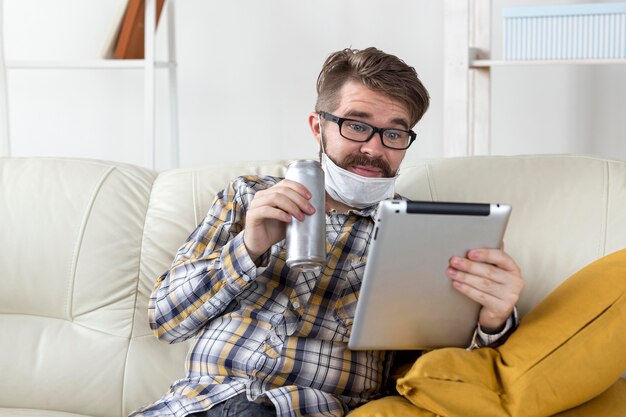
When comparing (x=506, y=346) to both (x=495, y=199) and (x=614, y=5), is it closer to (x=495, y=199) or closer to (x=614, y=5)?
(x=495, y=199)

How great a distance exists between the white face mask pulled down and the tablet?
1.03 ft

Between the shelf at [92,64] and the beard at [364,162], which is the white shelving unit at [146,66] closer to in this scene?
the shelf at [92,64]

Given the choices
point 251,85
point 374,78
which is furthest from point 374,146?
point 251,85

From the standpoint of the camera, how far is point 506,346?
148cm

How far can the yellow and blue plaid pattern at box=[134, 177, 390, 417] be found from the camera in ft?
5.14

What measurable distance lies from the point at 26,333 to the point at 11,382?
11cm

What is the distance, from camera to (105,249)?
1984 mm

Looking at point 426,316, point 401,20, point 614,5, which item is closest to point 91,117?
point 401,20

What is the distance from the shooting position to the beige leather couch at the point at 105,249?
1849mm

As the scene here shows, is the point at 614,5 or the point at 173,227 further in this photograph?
the point at 614,5

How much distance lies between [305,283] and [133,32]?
64.2 inches

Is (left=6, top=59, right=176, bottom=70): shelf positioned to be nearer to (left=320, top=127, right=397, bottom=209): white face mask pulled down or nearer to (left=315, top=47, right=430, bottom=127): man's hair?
(left=315, top=47, right=430, bottom=127): man's hair

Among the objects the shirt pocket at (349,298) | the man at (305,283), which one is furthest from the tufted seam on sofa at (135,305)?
the shirt pocket at (349,298)

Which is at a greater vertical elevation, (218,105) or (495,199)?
(218,105)
